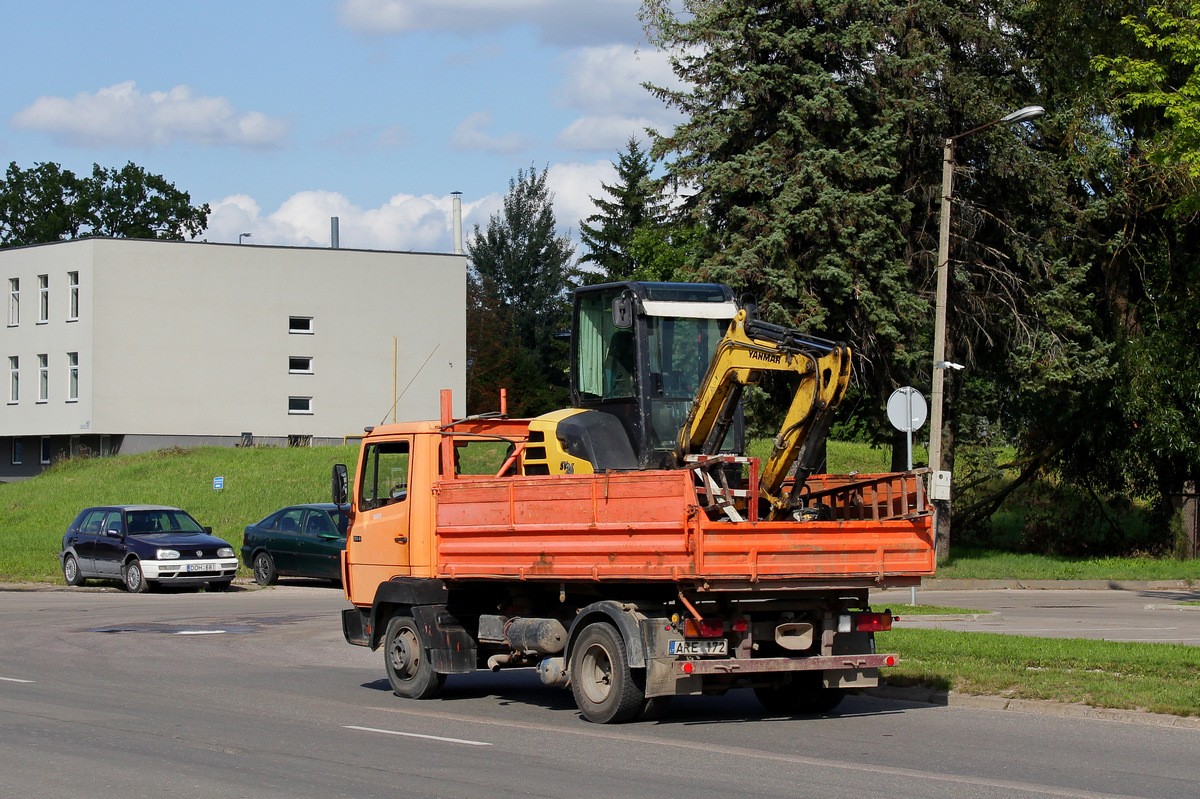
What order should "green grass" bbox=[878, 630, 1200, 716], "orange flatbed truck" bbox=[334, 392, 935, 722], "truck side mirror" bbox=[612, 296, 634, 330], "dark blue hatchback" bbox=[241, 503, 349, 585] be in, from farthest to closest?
1. "dark blue hatchback" bbox=[241, 503, 349, 585]
2. "truck side mirror" bbox=[612, 296, 634, 330]
3. "green grass" bbox=[878, 630, 1200, 716]
4. "orange flatbed truck" bbox=[334, 392, 935, 722]

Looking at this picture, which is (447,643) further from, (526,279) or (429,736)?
(526,279)

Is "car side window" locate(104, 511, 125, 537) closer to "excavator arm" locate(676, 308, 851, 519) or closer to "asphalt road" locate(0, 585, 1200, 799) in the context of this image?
"asphalt road" locate(0, 585, 1200, 799)

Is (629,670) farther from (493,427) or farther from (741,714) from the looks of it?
(493,427)

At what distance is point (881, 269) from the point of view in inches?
1129

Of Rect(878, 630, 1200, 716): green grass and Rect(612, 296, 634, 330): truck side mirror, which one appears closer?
Rect(878, 630, 1200, 716): green grass

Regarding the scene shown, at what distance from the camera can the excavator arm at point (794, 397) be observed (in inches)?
426

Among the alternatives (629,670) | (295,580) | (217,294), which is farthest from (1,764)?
(217,294)

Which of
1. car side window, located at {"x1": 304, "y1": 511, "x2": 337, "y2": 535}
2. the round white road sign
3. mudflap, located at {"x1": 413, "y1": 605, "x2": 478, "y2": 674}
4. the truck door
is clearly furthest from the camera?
car side window, located at {"x1": 304, "y1": 511, "x2": 337, "y2": 535}

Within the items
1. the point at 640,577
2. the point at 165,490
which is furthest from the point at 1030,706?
the point at 165,490

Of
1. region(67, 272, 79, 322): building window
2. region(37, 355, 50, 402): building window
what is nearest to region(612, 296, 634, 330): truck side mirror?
region(67, 272, 79, 322): building window

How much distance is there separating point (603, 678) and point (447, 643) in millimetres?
1946

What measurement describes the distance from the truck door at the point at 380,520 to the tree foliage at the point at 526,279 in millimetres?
67685

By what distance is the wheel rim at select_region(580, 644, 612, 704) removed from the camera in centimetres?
1077

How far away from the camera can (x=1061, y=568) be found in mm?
30391
